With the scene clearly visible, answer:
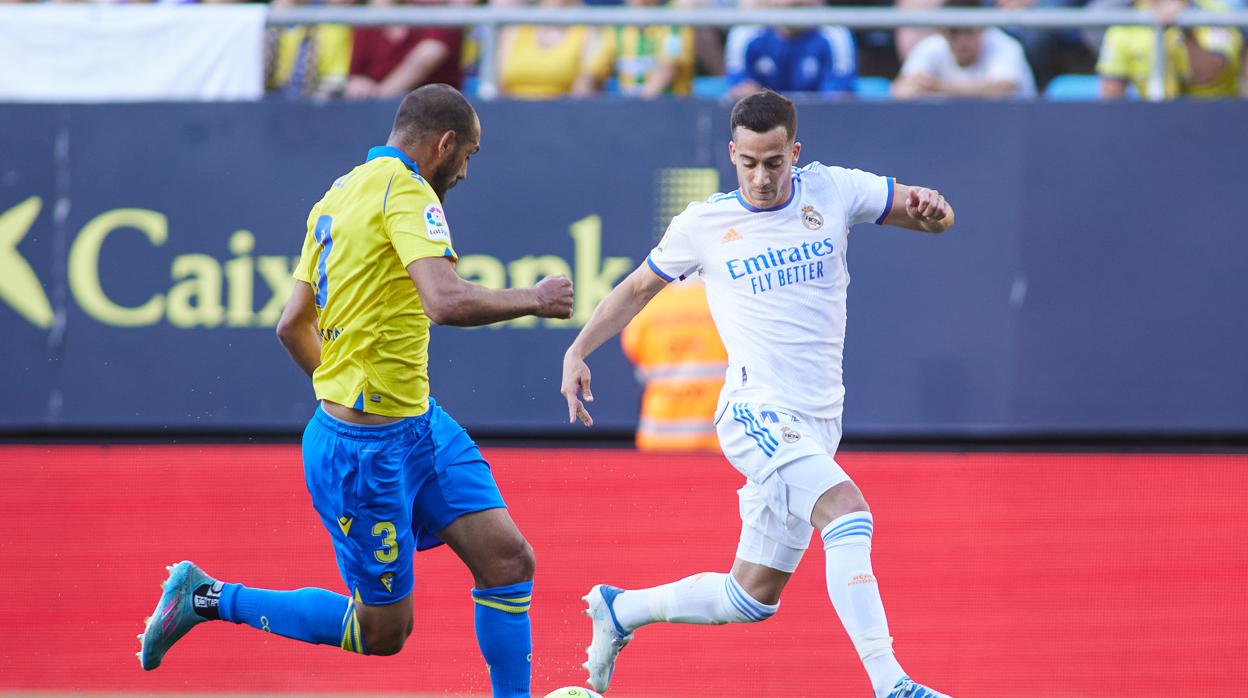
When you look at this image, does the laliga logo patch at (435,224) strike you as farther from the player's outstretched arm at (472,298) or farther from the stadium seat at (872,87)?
the stadium seat at (872,87)

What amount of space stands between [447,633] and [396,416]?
2338 millimetres

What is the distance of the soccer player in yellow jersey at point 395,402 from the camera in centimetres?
475

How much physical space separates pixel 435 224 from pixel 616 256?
133 inches

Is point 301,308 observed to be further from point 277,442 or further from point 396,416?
point 277,442

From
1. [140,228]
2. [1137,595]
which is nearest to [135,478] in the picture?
[140,228]

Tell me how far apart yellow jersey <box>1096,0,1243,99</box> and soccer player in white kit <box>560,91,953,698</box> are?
3505 mm

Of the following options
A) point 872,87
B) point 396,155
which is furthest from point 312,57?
point 396,155

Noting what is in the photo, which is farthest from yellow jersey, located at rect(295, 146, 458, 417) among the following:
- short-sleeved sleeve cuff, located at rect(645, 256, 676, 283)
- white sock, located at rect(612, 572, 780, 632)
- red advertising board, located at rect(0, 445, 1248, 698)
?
red advertising board, located at rect(0, 445, 1248, 698)

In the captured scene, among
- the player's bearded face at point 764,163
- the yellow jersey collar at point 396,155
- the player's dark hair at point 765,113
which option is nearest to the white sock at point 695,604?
the player's bearded face at point 764,163

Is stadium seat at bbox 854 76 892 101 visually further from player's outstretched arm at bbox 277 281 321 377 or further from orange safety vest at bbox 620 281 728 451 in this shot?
player's outstretched arm at bbox 277 281 321 377

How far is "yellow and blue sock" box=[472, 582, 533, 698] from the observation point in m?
5.24

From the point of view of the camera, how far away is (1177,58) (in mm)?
8250

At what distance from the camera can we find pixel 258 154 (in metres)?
8.12

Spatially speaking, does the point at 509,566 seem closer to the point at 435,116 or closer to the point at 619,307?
the point at 619,307
